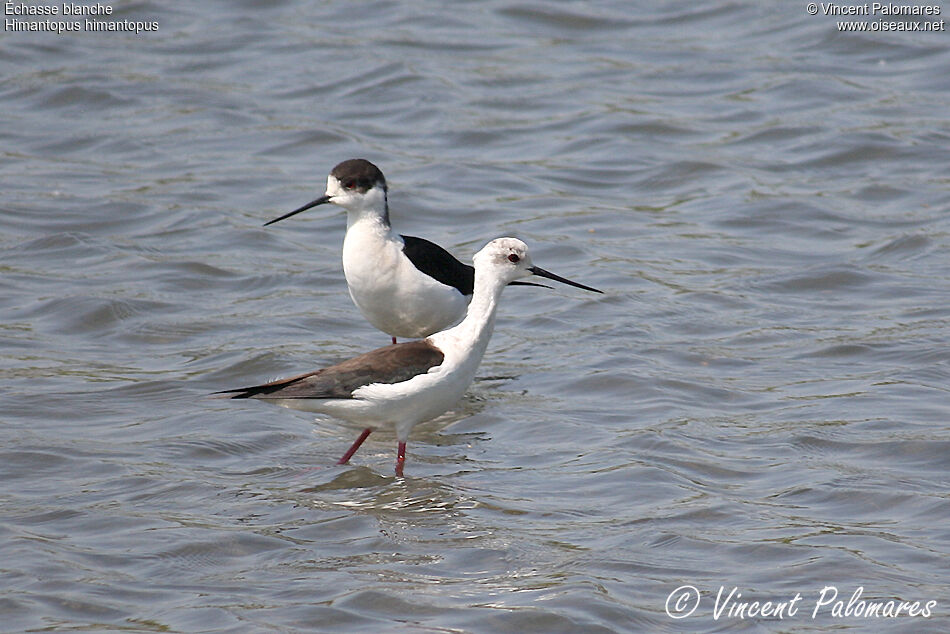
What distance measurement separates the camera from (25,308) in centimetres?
980

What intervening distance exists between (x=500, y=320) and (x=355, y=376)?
3158 mm

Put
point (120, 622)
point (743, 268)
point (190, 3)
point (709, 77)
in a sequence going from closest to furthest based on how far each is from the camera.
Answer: point (120, 622) < point (743, 268) < point (709, 77) < point (190, 3)

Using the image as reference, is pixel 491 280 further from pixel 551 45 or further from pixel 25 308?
pixel 551 45

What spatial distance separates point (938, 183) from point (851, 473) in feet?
19.5

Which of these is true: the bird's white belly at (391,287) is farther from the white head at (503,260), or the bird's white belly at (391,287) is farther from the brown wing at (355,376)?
the brown wing at (355,376)

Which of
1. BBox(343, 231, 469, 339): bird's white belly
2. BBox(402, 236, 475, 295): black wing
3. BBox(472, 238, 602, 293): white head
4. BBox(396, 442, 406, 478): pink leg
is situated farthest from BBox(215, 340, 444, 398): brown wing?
→ BBox(402, 236, 475, 295): black wing

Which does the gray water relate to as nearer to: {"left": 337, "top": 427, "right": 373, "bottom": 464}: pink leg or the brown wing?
{"left": 337, "top": 427, "right": 373, "bottom": 464}: pink leg

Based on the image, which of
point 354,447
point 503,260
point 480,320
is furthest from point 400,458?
point 503,260

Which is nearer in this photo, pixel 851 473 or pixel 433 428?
pixel 851 473

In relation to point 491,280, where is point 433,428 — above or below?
below

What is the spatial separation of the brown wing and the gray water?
505mm

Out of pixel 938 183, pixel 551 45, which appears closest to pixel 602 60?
pixel 551 45

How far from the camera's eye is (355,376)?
7.23 meters

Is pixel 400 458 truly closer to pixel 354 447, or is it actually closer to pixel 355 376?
pixel 354 447
